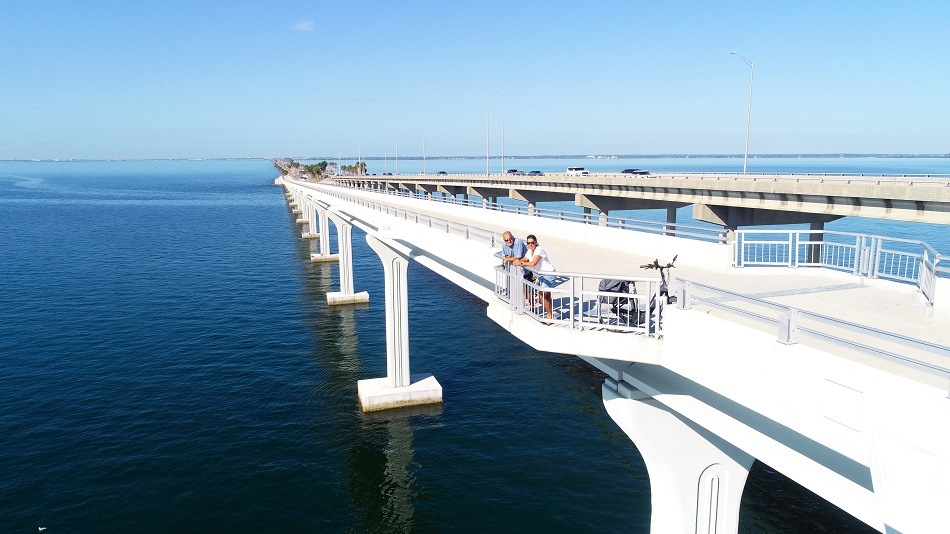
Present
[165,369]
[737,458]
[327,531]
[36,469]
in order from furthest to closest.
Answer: [165,369] → [36,469] → [327,531] → [737,458]

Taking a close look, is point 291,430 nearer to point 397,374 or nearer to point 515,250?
point 397,374

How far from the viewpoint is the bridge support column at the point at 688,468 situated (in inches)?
415

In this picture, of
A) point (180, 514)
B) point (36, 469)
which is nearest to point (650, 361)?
point (180, 514)

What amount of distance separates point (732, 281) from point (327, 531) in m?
12.0

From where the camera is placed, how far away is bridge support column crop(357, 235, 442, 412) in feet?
78.3

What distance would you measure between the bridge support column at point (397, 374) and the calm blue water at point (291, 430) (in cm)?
65

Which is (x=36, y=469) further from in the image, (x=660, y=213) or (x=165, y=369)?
(x=660, y=213)

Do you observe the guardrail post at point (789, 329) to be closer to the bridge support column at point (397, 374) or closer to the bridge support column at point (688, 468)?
the bridge support column at point (688, 468)

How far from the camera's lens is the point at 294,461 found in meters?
19.8

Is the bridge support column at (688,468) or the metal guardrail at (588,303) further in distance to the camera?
the bridge support column at (688,468)

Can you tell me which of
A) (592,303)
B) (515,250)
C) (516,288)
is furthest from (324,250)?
(516,288)

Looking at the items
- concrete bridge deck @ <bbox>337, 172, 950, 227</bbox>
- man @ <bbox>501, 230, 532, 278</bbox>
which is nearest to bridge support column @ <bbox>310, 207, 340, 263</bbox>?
Result: concrete bridge deck @ <bbox>337, 172, 950, 227</bbox>

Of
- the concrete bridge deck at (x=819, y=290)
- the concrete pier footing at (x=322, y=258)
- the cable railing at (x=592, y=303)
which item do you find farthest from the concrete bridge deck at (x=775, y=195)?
the concrete pier footing at (x=322, y=258)

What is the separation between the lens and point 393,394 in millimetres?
23938
